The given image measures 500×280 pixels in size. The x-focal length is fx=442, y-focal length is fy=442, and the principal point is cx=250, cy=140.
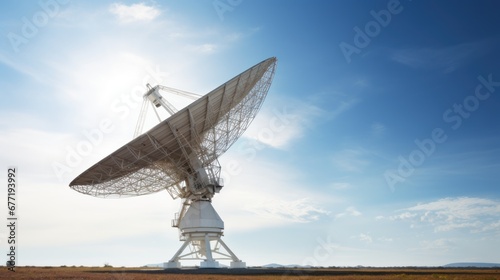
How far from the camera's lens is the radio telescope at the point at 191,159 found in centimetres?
4072

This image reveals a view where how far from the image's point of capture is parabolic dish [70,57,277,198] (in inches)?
1588

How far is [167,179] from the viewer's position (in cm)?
4841

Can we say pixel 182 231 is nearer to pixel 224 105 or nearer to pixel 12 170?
pixel 224 105

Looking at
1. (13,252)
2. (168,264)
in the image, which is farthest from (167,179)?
(13,252)

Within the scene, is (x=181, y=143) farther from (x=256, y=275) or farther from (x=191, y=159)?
(x=256, y=275)

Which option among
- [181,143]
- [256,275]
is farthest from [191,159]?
[256,275]

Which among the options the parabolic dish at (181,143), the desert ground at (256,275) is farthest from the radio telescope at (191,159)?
the desert ground at (256,275)

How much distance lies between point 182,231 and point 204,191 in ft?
18.2

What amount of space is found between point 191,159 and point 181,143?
501 centimetres

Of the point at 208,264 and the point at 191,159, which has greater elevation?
the point at 191,159

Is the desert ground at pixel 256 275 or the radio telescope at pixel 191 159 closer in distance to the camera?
the desert ground at pixel 256 275

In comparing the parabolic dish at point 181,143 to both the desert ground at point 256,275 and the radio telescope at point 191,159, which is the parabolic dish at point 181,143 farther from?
the desert ground at point 256,275

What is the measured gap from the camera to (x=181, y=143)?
42625mm

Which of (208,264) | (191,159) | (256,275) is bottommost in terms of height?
(256,275)
